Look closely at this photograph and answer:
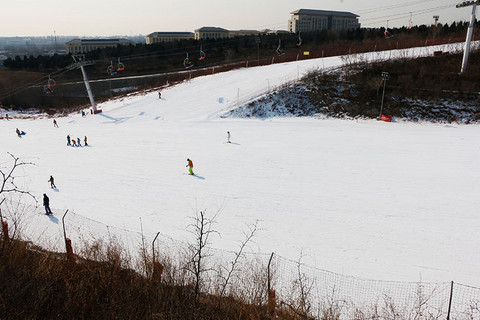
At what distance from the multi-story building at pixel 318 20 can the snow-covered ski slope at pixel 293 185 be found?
100.0 meters

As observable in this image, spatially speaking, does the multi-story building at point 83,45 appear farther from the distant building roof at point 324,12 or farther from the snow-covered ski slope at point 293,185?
the snow-covered ski slope at point 293,185

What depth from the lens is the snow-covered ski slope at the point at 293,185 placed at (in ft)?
37.1

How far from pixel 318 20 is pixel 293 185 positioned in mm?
128000

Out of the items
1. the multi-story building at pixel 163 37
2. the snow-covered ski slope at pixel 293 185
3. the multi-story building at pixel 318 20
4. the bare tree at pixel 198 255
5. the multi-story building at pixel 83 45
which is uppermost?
the multi-story building at pixel 318 20

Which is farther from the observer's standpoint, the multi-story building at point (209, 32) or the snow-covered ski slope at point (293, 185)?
the multi-story building at point (209, 32)

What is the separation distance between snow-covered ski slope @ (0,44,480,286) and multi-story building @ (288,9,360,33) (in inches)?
3936

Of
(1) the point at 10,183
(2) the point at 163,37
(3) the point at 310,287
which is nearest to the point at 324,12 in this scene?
(2) the point at 163,37

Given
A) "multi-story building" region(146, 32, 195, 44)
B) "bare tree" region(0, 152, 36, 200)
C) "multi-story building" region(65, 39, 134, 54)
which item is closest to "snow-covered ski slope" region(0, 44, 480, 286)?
"bare tree" region(0, 152, 36, 200)

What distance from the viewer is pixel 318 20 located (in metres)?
126

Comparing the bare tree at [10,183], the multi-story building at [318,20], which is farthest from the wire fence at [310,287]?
the multi-story building at [318,20]

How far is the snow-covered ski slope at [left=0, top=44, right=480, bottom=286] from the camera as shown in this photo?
37.1ft

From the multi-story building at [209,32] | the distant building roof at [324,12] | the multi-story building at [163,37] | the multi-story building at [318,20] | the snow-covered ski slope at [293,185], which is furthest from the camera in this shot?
the distant building roof at [324,12]

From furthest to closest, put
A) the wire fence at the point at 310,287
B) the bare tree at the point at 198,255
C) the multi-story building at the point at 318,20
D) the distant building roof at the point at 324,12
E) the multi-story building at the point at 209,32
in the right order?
the distant building roof at the point at 324,12
the multi-story building at the point at 318,20
the multi-story building at the point at 209,32
the wire fence at the point at 310,287
the bare tree at the point at 198,255

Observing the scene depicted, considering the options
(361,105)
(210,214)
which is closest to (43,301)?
(210,214)
